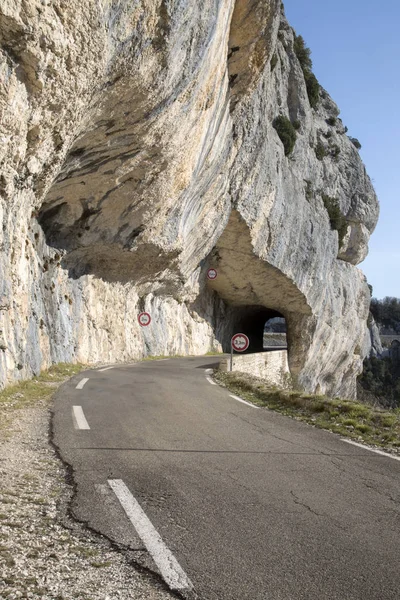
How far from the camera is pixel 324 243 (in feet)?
133

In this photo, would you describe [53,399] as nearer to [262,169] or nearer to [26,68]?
[26,68]

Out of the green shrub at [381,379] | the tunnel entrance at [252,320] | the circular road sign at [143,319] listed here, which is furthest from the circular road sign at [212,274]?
the green shrub at [381,379]

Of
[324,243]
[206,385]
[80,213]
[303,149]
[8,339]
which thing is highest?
[303,149]

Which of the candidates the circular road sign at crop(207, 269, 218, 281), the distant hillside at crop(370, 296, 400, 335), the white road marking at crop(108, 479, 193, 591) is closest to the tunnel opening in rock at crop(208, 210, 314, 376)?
the circular road sign at crop(207, 269, 218, 281)

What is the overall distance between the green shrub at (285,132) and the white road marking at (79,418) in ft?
91.5

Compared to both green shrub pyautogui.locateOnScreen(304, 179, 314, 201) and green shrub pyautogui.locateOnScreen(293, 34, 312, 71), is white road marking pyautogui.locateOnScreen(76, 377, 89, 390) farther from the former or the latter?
green shrub pyautogui.locateOnScreen(293, 34, 312, 71)

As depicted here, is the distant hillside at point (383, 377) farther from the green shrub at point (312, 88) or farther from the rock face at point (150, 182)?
the green shrub at point (312, 88)

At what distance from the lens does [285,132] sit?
33.4m

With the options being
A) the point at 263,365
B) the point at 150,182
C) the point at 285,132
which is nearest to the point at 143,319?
the point at 263,365

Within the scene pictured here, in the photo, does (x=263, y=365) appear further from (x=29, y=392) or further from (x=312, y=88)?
(x=312, y=88)

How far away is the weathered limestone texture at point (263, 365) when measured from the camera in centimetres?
2049

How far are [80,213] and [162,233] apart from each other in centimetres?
440

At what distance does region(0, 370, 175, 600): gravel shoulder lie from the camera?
2834 mm

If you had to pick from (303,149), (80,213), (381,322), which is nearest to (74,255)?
(80,213)
